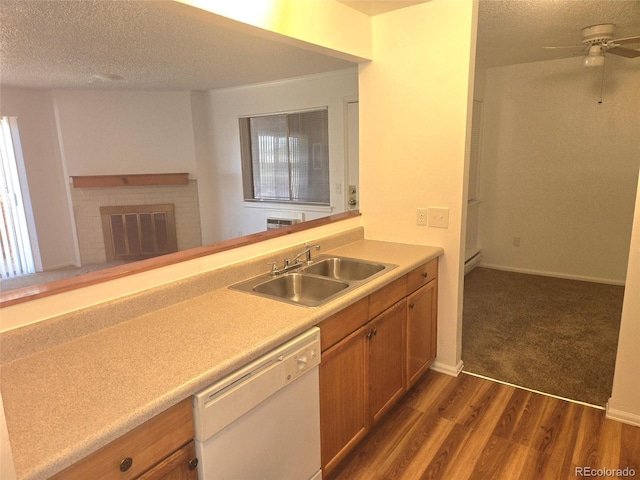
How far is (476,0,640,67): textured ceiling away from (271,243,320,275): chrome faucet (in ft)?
6.34

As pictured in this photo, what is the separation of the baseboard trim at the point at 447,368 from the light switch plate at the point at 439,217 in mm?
945

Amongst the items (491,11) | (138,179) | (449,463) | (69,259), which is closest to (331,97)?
(491,11)

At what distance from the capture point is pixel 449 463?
6.48ft

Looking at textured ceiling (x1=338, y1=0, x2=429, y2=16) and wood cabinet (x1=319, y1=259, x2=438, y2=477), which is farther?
textured ceiling (x1=338, y1=0, x2=429, y2=16)

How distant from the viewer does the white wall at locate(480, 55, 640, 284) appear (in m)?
4.12

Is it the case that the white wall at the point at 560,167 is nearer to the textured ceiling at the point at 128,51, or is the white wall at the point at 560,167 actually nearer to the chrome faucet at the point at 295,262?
the textured ceiling at the point at 128,51

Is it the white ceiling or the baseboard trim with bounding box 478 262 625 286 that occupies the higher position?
the white ceiling

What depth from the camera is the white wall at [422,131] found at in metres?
2.38

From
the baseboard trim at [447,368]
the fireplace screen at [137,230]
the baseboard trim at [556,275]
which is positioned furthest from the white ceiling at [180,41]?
the baseboard trim at [447,368]

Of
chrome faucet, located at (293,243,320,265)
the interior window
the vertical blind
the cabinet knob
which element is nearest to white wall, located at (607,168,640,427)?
chrome faucet, located at (293,243,320,265)

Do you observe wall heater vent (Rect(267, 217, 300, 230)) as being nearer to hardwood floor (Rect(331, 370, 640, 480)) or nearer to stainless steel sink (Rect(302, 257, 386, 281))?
stainless steel sink (Rect(302, 257, 386, 281))

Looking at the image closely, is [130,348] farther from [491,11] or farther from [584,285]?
[584,285]

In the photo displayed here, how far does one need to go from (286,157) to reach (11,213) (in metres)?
3.71

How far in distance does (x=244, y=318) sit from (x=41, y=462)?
31.0 inches
